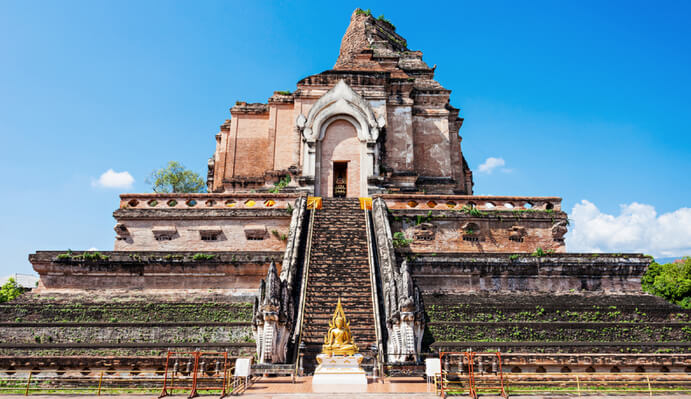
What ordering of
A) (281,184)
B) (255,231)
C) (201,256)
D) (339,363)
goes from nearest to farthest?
(339,363)
(201,256)
(255,231)
(281,184)

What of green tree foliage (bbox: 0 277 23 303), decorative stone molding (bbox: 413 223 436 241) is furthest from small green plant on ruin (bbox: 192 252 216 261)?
green tree foliage (bbox: 0 277 23 303)

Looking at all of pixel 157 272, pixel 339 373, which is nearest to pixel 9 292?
pixel 157 272

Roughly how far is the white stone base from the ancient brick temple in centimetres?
104

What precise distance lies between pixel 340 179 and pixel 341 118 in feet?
9.35

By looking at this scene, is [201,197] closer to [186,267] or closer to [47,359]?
[186,267]

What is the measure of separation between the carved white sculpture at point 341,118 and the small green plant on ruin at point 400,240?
4.68 meters

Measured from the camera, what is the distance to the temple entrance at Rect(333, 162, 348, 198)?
76.9 feet

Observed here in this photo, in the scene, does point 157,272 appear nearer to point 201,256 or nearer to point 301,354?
point 201,256

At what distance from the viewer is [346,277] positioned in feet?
47.6

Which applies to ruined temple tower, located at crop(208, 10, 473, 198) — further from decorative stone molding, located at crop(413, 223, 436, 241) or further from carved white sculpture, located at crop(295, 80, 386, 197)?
decorative stone molding, located at crop(413, 223, 436, 241)

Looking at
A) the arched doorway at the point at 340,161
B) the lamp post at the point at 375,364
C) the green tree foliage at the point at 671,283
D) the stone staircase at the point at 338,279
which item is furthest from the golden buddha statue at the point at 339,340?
the green tree foliage at the point at 671,283

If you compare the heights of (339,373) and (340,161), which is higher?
(340,161)

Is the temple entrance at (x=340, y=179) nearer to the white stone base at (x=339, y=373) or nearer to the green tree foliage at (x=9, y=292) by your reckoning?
the white stone base at (x=339, y=373)

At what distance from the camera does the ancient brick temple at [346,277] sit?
39.3 ft
